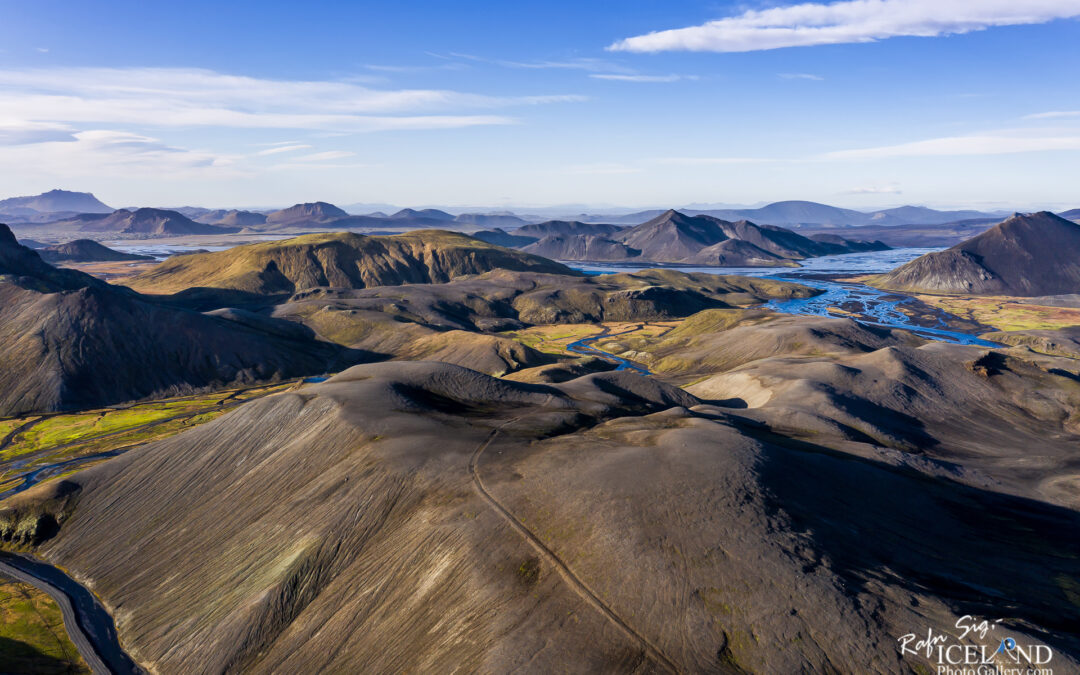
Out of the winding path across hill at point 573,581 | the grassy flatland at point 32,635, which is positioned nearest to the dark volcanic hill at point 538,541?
the winding path across hill at point 573,581

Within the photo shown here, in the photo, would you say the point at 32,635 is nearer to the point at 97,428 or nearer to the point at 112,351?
the point at 97,428

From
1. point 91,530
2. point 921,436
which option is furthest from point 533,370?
point 91,530

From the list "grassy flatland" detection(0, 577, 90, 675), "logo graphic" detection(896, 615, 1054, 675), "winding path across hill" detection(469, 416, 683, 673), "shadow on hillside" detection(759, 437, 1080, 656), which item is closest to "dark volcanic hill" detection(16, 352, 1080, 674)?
"winding path across hill" detection(469, 416, 683, 673)

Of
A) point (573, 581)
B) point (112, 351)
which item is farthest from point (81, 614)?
point (112, 351)

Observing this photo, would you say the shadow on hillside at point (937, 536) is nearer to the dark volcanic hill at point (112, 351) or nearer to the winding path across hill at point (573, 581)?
the winding path across hill at point (573, 581)

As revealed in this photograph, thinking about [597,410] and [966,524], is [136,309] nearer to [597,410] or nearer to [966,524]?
[597,410]
